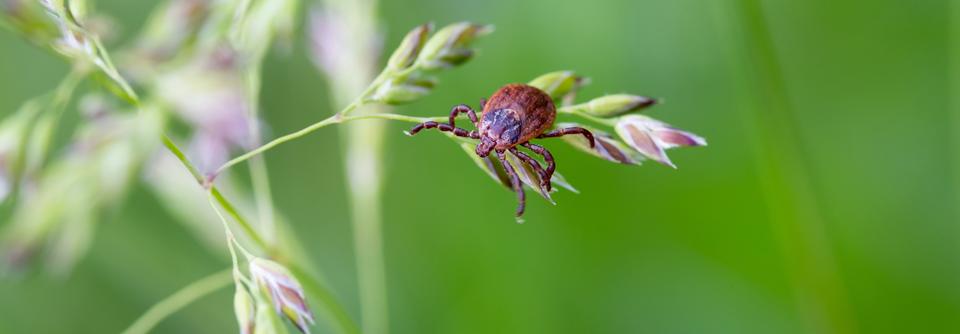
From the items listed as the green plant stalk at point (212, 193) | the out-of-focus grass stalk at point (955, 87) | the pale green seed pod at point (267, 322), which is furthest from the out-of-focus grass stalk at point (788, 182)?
the pale green seed pod at point (267, 322)

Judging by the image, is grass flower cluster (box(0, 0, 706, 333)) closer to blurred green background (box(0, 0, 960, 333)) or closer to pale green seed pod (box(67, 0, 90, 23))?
pale green seed pod (box(67, 0, 90, 23))

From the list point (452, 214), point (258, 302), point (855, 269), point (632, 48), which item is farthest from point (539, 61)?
point (258, 302)

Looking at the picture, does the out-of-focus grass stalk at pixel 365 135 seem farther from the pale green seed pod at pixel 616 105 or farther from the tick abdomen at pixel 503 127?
the pale green seed pod at pixel 616 105

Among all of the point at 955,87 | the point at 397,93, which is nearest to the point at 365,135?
the point at 397,93

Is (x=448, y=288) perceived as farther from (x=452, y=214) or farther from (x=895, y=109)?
(x=895, y=109)

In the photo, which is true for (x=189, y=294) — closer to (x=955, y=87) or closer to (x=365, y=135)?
(x=365, y=135)

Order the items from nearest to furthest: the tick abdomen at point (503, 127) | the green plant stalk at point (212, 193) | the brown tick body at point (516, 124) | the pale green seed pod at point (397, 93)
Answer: the green plant stalk at point (212, 193)
the pale green seed pod at point (397, 93)
the brown tick body at point (516, 124)
the tick abdomen at point (503, 127)

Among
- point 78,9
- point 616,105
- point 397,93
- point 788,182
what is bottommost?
point 788,182

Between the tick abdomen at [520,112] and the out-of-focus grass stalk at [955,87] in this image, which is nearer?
the tick abdomen at [520,112]
